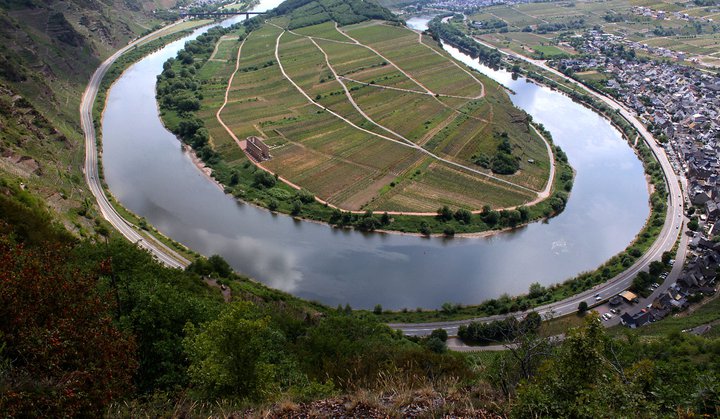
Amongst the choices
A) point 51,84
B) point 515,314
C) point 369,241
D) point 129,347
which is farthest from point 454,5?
point 129,347

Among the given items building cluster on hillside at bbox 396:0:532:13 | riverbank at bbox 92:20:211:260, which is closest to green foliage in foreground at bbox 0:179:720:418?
riverbank at bbox 92:20:211:260

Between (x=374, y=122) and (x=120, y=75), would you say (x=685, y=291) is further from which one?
(x=120, y=75)

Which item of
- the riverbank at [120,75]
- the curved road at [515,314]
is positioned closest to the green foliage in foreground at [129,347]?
the curved road at [515,314]

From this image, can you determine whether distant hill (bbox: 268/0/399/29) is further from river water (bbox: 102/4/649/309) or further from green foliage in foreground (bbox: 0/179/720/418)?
green foliage in foreground (bbox: 0/179/720/418)

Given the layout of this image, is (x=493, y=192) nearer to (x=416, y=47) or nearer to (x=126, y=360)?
(x=126, y=360)

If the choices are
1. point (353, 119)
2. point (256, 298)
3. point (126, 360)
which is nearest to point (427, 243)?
point (256, 298)

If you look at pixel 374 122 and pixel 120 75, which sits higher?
pixel 120 75

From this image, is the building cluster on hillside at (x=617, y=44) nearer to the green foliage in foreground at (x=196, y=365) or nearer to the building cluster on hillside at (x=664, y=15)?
the building cluster on hillside at (x=664, y=15)
